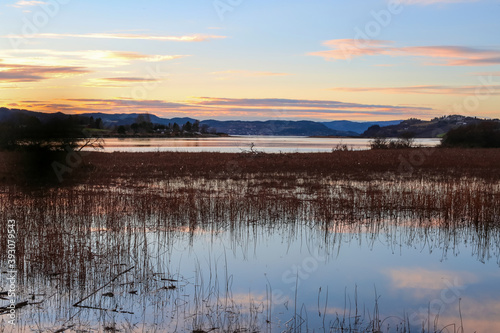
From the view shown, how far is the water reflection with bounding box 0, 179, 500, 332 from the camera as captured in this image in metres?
7.28

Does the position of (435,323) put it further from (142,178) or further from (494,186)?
(142,178)

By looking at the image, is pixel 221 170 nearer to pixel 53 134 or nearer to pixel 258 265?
pixel 53 134

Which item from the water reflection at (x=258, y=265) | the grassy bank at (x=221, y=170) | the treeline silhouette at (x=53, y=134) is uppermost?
the treeline silhouette at (x=53, y=134)

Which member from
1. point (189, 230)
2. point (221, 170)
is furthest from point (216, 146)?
point (189, 230)

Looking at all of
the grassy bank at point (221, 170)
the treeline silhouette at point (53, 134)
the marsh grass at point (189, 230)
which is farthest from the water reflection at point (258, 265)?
the treeline silhouette at point (53, 134)

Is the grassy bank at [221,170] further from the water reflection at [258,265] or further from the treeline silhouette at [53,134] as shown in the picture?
the water reflection at [258,265]

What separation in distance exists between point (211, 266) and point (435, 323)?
4594mm

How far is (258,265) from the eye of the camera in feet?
33.6

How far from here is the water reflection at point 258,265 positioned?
7281 mm

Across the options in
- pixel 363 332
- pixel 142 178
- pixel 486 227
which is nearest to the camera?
pixel 363 332

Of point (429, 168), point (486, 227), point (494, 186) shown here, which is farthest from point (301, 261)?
point (429, 168)

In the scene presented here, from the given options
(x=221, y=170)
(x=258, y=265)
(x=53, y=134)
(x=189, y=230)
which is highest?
(x=53, y=134)

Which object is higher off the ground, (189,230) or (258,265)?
(189,230)

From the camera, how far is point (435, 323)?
23.4ft
